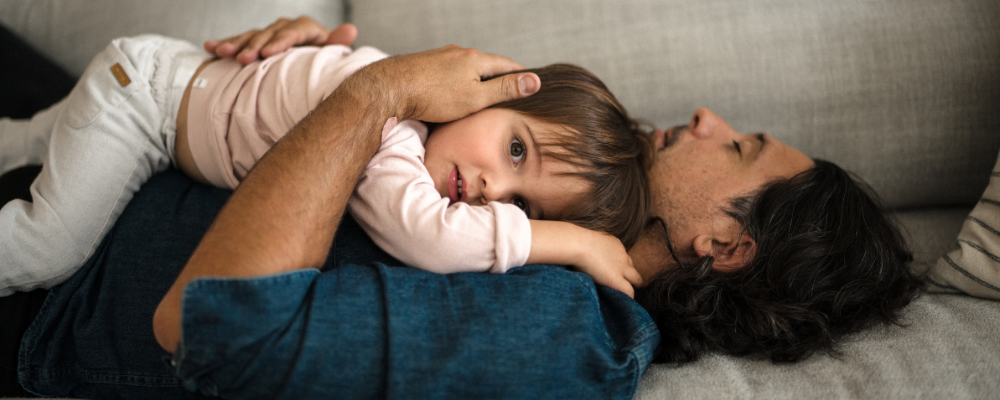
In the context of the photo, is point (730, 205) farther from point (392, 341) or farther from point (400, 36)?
point (400, 36)

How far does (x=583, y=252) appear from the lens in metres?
1.01

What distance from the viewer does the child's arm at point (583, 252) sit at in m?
0.98

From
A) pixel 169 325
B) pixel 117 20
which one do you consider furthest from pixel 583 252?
pixel 117 20

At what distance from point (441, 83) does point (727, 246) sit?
74 cm

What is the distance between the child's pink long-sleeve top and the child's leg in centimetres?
42

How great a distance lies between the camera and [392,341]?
730 mm

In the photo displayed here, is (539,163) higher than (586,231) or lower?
higher

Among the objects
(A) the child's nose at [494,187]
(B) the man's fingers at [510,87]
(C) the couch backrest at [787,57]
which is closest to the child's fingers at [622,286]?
(A) the child's nose at [494,187]

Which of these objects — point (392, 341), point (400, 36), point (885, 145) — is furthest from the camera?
point (400, 36)

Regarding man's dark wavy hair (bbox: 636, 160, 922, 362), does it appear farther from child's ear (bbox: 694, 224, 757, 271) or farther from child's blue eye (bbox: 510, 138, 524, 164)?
child's blue eye (bbox: 510, 138, 524, 164)

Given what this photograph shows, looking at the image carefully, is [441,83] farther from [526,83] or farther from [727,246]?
[727,246]

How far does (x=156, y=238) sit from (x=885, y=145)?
1.84 m


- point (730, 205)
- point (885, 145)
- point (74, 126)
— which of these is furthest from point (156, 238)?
point (885, 145)

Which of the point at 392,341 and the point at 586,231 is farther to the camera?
the point at 586,231
